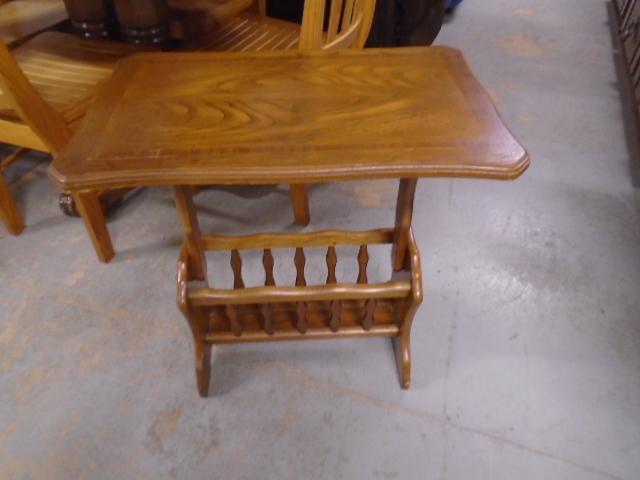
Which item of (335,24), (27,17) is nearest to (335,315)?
(335,24)

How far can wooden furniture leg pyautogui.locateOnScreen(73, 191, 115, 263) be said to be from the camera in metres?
1.38

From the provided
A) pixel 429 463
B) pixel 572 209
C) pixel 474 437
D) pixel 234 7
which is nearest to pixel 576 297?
pixel 572 209

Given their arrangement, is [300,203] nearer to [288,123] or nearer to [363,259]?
[363,259]

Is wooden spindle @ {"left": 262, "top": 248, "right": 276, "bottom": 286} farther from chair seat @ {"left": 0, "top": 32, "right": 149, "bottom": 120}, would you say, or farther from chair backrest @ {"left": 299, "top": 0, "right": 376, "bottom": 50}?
chair seat @ {"left": 0, "top": 32, "right": 149, "bottom": 120}

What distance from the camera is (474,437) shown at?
1101 millimetres

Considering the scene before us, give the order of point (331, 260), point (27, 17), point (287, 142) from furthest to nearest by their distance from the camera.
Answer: point (27, 17), point (331, 260), point (287, 142)

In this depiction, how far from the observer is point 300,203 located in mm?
1592

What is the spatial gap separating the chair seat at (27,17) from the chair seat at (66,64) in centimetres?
7

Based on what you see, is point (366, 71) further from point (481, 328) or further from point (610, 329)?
point (610, 329)

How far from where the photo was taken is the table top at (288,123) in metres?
0.67

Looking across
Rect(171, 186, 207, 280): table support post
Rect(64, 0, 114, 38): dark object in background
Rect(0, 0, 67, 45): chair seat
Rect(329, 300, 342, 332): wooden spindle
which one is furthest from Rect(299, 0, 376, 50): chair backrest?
Rect(0, 0, 67, 45): chair seat

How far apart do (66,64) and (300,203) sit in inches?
36.5

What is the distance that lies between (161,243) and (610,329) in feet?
4.93

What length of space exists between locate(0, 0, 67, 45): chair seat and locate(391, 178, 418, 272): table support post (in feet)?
5.02
